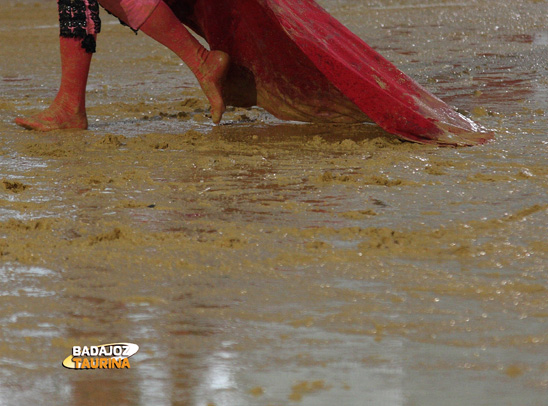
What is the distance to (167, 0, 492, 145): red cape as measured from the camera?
10.8 feet

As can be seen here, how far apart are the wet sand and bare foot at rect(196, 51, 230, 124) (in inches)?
6.6

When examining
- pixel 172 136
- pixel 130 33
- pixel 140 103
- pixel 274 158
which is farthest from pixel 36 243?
pixel 130 33

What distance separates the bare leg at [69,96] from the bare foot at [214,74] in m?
0.47

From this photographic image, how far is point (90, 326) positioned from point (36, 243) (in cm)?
53

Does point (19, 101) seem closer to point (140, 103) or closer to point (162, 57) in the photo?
point (140, 103)

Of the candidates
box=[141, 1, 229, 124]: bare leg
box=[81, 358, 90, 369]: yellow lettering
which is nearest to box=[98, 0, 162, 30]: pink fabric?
box=[141, 1, 229, 124]: bare leg

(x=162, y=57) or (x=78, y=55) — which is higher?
(x=78, y=55)

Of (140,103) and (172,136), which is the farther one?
(140,103)

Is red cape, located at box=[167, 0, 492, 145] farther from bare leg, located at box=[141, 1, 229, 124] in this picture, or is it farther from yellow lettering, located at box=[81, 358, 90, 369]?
yellow lettering, located at box=[81, 358, 90, 369]

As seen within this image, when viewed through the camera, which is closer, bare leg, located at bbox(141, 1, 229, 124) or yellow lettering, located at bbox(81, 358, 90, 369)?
yellow lettering, located at bbox(81, 358, 90, 369)

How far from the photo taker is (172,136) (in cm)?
353

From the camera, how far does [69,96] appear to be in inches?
143

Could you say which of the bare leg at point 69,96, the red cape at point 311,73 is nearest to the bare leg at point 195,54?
the red cape at point 311,73

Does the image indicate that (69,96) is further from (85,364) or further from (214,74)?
(85,364)
